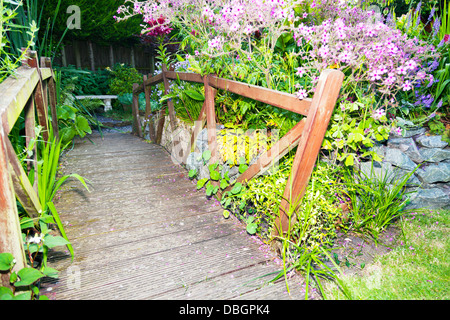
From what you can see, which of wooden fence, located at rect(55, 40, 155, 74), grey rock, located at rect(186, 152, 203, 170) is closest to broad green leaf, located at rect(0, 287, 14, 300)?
grey rock, located at rect(186, 152, 203, 170)

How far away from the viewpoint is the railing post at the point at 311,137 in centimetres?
156

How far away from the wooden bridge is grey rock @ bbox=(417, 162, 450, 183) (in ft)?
4.39

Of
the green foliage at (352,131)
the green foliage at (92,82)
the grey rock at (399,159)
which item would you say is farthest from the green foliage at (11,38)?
the green foliage at (92,82)

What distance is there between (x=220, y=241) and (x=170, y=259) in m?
0.38

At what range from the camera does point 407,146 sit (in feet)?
8.26

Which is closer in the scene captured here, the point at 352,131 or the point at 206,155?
the point at 352,131

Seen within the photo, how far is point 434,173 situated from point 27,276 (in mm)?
2907

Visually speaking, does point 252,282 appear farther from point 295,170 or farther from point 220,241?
point 295,170

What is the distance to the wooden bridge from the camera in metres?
1.56

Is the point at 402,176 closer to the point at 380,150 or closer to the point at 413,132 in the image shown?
the point at 380,150

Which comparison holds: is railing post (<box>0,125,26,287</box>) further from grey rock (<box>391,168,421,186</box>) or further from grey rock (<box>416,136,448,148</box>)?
grey rock (<box>416,136,448,148</box>)

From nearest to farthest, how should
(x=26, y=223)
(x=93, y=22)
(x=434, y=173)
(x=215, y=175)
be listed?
(x=26, y=223)
(x=434, y=173)
(x=215, y=175)
(x=93, y=22)

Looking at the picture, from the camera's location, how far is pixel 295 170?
1.76 meters

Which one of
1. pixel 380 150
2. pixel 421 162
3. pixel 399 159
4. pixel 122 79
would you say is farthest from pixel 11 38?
pixel 122 79
